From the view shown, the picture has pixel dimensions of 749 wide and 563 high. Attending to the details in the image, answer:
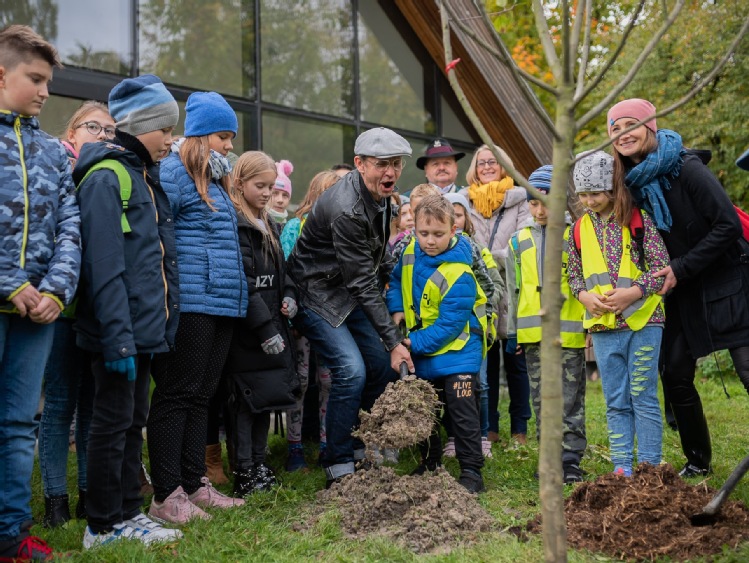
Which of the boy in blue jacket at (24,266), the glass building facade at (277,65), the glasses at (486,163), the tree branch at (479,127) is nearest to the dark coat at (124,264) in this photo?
the boy in blue jacket at (24,266)

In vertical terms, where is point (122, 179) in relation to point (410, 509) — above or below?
above

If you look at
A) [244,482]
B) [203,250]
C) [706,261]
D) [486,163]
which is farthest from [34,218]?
[486,163]

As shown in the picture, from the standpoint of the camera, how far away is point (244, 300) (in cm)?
473

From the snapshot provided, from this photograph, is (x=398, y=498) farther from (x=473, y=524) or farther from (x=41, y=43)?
(x=41, y=43)

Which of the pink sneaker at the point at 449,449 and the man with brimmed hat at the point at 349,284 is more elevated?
the man with brimmed hat at the point at 349,284

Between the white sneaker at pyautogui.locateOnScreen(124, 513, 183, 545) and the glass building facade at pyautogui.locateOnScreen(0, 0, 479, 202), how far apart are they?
4492 millimetres

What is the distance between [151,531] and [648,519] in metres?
2.33

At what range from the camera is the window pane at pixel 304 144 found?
30.3 feet

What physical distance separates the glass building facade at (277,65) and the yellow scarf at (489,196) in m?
2.96

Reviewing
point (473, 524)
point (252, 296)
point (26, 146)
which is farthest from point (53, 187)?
point (473, 524)

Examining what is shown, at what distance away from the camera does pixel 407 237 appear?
5902 millimetres

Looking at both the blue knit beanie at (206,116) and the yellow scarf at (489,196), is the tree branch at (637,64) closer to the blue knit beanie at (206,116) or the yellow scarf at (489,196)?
the blue knit beanie at (206,116)

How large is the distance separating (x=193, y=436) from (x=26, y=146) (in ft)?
5.96

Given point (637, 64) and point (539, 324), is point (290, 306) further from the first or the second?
point (637, 64)
